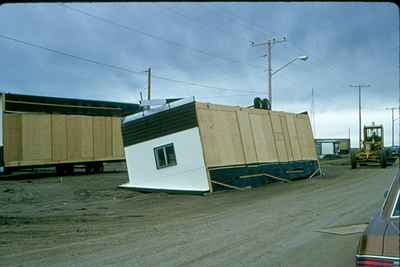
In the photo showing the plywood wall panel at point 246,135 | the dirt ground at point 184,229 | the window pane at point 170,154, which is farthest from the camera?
the plywood wall panel at point 246,135

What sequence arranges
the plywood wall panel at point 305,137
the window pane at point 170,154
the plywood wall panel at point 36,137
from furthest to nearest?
the plywood wall panel at point 305,137 → the plywood wall panel at point 36,137 → the window pane at point 170,154

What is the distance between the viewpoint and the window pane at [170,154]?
22850mm

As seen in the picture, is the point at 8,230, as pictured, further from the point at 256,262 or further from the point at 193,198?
the point at 193,198

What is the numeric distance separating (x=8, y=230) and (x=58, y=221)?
1780 mm

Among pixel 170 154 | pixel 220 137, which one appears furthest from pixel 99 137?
pixel 220 137

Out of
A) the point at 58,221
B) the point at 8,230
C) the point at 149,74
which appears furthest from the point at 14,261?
the point at 149,74

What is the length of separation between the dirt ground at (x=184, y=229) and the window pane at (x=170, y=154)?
2503 millimetres

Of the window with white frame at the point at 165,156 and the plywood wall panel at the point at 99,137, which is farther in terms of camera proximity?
the plywood wall panel at the point at 99,137

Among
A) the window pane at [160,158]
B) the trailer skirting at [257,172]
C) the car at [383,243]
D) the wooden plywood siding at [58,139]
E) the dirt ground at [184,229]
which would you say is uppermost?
the wooden plywood siding at [58,139]

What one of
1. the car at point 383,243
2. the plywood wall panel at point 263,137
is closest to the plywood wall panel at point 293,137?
the plywood wall panel at point 263,137

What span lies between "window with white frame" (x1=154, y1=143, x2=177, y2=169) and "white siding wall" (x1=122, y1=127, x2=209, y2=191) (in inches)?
7.4

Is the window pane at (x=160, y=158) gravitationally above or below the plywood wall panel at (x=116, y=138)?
below

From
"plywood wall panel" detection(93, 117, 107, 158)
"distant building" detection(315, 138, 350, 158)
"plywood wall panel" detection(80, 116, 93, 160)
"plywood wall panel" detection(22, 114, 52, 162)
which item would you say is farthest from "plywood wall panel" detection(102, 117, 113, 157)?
"distant building" detection(315, 138, 350, 158)

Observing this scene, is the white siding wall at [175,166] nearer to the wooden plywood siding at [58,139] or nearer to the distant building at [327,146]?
the wooden plywood siding at [58,139]
